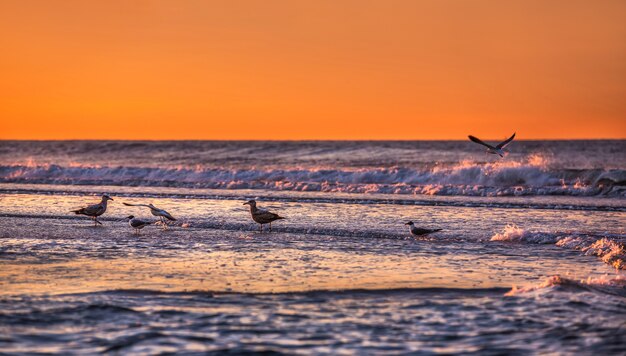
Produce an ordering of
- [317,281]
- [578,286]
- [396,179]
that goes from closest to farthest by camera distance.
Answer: [578,286] → [317,281] → [396,179]

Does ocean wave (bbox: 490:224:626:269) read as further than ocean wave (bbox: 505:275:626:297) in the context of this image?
Yes

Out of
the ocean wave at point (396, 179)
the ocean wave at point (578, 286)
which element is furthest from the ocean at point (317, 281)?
the ocean wave at point (396, 179)

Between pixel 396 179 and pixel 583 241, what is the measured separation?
27.3 m

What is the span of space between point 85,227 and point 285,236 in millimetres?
4588

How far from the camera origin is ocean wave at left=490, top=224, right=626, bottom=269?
1250 centimetres

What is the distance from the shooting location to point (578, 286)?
930 centimetres

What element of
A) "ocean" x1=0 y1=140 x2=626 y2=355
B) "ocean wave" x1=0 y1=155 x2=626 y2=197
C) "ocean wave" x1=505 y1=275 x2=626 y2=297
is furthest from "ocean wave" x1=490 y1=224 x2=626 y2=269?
"ocean wave" x1=0 y1=155 x2=626 y2=197

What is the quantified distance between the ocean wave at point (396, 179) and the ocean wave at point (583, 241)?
15452mm

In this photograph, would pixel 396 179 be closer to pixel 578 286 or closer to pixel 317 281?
pixel 317 281

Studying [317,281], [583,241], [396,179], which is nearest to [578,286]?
[317,281]

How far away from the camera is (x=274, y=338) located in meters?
6.89

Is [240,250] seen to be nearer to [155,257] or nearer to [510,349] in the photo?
[155,257]

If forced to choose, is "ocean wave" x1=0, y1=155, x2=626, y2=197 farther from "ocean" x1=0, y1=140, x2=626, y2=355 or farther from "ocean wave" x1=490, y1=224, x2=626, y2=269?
"ocean wave" x1=490, y1=224, x2=626, y2=269

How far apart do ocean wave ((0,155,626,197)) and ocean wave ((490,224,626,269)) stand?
15.5 metres
